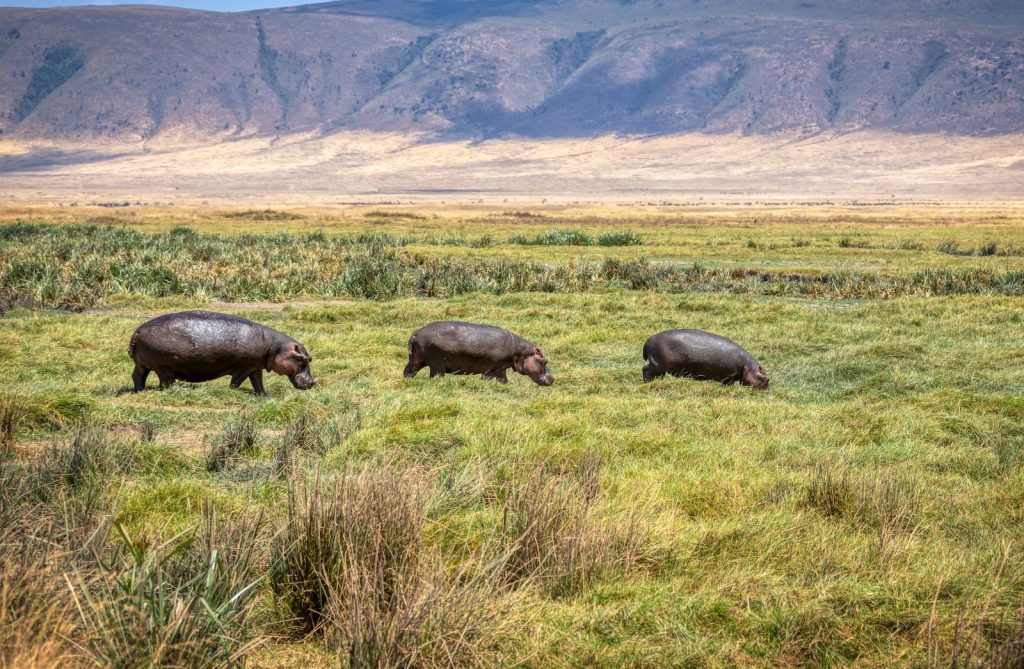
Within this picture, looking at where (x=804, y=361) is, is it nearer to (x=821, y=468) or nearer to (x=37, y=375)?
(x=821, y=468)

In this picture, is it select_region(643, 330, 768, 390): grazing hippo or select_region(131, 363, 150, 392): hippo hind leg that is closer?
select_region(131, 363, 150, 392): hippo hind leg

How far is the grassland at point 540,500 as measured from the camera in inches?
190

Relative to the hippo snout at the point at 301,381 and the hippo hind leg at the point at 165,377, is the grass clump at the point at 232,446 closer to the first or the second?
the hippo hind leg at the point at 165,377

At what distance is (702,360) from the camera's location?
13.7 metres

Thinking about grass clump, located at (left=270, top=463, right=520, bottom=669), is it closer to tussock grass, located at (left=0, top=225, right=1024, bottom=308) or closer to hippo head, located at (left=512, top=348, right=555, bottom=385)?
hippo head, located at (left=512, top=348, right=555, bottom=385)

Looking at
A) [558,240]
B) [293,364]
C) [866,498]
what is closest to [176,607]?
[866,498]

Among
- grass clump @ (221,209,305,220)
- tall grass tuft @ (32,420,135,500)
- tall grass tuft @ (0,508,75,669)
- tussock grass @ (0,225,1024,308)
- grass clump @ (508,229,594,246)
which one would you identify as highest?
tall grass tuft @ (0,508,75,669)

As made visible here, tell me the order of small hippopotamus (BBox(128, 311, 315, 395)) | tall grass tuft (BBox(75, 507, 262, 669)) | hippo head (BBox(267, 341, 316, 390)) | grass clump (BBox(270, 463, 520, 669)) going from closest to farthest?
tall grass tuft (BBox(75, 507, 262, 669)) → grass clump (BBox(270, 463, 520, 669)) → small hippopotamus (BBox(128, 311, 315, 395)) → hippo head (BBox(267, 341, 316, 390))

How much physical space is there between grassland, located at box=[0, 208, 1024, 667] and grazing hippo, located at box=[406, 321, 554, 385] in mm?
518

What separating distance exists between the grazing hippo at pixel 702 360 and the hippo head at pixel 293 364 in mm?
4411

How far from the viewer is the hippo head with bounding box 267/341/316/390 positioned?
40.4 feet

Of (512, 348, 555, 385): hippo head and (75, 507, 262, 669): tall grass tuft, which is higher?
(75, 507, 262, 669): tall grass tuft

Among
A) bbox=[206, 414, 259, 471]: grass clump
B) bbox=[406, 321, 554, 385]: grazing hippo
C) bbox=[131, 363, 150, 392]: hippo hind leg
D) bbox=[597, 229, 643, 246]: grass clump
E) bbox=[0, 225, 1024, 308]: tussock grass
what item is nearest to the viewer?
bbox=[206, 414, 259, 471]: grass clump

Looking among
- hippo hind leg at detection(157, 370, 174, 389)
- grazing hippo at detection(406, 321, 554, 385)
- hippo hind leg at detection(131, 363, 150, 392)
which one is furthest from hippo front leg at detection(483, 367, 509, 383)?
hippo hind leg at detection(131, 363, 150, 392)
